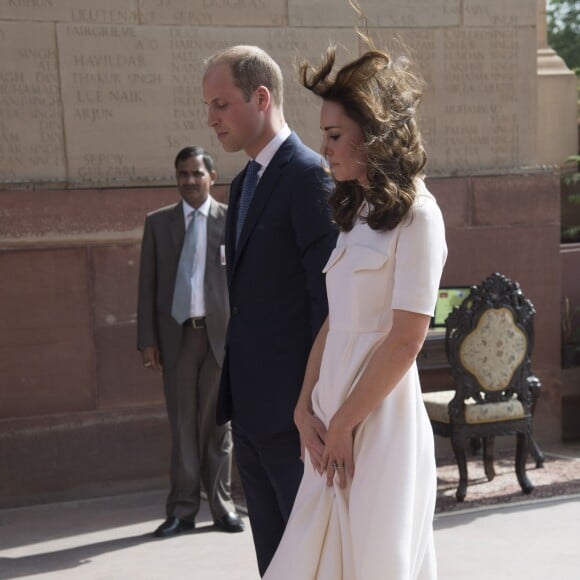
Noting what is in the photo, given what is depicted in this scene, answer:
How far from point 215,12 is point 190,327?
7.98ft

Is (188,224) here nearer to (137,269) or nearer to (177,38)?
(137,269)

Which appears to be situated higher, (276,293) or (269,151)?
(269,151)

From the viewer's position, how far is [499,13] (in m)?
8.78

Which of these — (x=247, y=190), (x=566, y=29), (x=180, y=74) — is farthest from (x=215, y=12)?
(x=566, y=29)

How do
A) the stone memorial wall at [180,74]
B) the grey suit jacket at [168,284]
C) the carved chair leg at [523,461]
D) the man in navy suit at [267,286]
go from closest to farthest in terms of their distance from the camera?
the man in navy suit at [267,286] < the grey suit jacket at [168,284] < the carved chair leg at [523,461] < the stone memorial wall at [180,74]

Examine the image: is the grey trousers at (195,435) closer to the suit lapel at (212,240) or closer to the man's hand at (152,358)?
the man's hand at (152,358)

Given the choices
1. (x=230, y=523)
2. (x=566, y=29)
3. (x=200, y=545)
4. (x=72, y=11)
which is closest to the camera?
(x=200, y=545)

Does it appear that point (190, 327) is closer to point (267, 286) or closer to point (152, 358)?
point (152, 358)

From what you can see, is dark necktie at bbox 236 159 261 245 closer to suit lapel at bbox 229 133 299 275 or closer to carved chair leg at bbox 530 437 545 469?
suit lapel at bbox 229 133 299 275

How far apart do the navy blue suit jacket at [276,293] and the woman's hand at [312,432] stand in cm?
44

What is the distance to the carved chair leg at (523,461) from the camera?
23.9 ft

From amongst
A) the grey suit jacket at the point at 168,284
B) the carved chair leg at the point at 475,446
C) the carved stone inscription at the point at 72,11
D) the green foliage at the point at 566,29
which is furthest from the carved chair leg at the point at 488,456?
the green foliage at the point at 566,29

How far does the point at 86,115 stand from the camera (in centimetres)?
756

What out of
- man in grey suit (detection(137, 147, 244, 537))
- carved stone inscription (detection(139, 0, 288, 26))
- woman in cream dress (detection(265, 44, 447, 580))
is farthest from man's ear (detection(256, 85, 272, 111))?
carved stone inscription (detection(139, 0, 288, 26))
